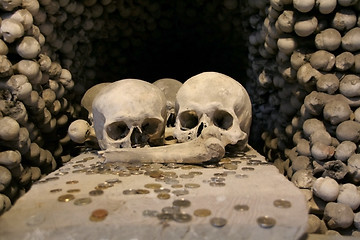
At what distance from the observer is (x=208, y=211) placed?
3.74ft

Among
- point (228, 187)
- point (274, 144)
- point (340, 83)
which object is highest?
point (340, 83)

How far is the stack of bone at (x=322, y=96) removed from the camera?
4.80 ft

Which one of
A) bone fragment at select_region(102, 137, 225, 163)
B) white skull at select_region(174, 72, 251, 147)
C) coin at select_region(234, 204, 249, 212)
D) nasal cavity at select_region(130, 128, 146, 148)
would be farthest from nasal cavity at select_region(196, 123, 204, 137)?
coin at select_region(234, 204, 249, 212)

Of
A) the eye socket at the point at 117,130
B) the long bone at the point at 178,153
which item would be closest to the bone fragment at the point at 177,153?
the long bone at the point at 178,153

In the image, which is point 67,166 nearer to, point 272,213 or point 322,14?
point 272,213

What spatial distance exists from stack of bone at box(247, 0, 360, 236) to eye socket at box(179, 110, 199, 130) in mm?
410

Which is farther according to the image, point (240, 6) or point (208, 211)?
point (240, 6)

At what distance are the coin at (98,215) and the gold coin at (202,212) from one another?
0.75 feet

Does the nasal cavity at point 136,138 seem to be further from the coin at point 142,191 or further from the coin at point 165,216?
the coin at point 165,216

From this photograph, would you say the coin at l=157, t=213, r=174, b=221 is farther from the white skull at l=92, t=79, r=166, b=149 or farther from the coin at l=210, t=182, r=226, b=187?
the white skull at l=92, t=79, r=166, b=149

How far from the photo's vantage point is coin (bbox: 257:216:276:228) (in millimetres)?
1067

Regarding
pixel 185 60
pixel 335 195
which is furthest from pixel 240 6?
pixel 335 195

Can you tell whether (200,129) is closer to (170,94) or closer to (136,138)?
(136,138)

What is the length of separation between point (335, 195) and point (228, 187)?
40 centimetres
